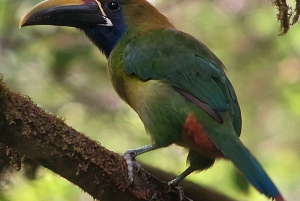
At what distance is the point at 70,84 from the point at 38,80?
0.98ft

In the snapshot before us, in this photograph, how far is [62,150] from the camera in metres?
2.33

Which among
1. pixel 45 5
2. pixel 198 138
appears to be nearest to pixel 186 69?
pixel 198 138

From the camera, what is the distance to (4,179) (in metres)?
3.16

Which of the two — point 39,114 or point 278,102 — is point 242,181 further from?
point 278,102

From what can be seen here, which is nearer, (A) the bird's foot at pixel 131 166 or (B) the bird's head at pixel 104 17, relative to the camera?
(A) the bird's foot at pixel 131 166

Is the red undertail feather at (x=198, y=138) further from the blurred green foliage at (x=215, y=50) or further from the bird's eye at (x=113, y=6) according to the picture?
the bird's eye at (x=113, y=6)

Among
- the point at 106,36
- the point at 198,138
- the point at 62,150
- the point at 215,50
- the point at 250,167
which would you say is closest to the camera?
the point at 62,150

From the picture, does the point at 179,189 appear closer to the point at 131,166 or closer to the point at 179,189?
the point at 179,189

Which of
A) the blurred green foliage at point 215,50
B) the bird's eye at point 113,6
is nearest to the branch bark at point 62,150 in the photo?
the blurred green foliage at point 215,50

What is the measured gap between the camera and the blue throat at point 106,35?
3674 mm

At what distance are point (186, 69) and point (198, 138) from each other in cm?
48

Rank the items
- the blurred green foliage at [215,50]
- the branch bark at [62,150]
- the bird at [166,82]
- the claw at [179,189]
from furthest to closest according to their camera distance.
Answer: the blurred green foliage at [215,50]
the claw at [179,189]
the bird at [166,82]
the branch bark at [62,150]

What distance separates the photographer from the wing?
303 cm

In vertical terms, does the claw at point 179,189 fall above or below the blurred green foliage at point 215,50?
below
